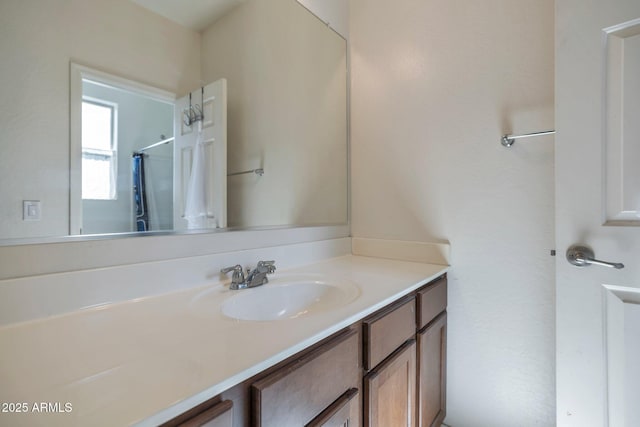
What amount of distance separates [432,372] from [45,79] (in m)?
1.58

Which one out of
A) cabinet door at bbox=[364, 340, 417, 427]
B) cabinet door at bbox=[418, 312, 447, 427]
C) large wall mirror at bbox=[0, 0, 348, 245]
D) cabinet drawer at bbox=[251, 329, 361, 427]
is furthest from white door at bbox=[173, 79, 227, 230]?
cabinet door at bbox=[418, 312, 447, 427]

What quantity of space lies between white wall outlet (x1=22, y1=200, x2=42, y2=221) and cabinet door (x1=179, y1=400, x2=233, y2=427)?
25.8 inches

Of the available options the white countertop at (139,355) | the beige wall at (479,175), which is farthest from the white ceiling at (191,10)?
the white countertop at (139,355)

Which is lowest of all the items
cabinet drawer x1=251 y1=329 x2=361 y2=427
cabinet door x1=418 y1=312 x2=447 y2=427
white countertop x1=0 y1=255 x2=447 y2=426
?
cabinet door x1=418 y1=312 x2=447 y2=427

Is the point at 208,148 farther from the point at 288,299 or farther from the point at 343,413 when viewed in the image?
the point at 343,413

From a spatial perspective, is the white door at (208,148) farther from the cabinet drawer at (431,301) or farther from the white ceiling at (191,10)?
the cabinet drawer at (431,301)

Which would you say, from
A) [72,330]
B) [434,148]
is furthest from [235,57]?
[72,330]

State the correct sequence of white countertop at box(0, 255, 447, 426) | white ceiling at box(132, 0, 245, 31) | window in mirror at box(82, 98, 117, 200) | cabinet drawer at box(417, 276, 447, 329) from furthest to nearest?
cabinet drawer at box(417, 276, 447, 329)
white ceiling at box(132, 0, 245, 31)
window in mirror at box(82, 98, 117, 200)
white countertop at box(0, 255, 447, 426)

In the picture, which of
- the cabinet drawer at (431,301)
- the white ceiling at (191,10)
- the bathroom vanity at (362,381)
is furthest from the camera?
the cabinet drawer at (431,301)

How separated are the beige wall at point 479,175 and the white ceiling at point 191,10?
82 centimetres

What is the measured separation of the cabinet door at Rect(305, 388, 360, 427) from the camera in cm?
64

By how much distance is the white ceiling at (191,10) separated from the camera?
0.95 m

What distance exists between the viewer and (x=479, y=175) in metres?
1.24

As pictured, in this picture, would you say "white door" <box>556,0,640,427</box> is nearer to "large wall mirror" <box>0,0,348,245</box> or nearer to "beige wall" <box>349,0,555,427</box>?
"beige wall" <box>349,0,555,427</box>
